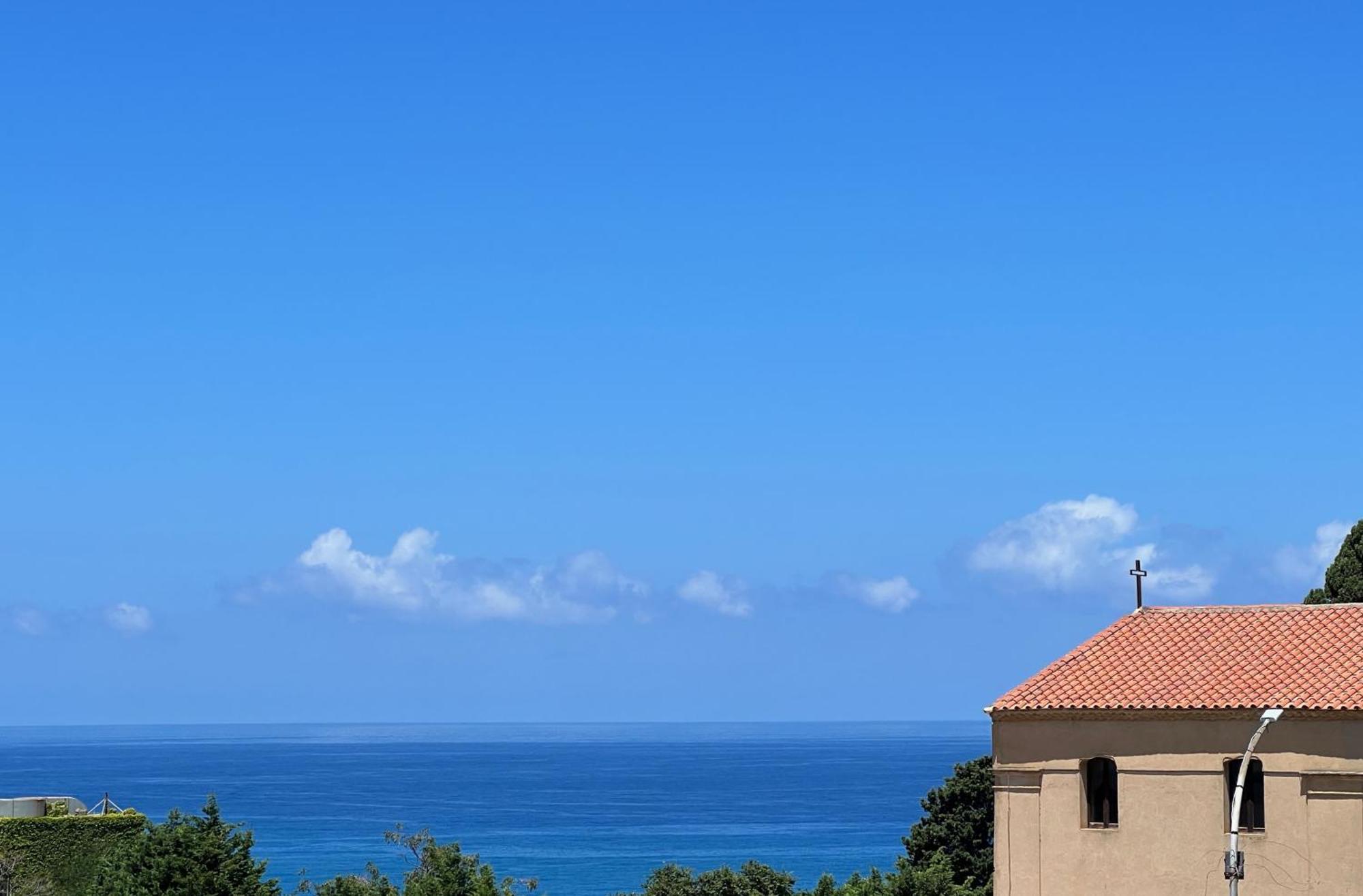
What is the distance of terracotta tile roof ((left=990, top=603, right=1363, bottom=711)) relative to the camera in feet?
115

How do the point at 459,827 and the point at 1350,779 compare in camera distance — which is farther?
the point at 459,827

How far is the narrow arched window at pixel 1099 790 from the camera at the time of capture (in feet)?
119

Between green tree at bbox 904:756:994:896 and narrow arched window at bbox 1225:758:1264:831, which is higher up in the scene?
narrow arched window at bbox 1225:758:1264:831

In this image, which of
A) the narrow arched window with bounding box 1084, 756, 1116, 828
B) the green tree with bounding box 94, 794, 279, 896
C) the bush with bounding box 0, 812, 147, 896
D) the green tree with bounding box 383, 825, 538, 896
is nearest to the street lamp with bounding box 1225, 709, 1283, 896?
the narrow arched window with bounding box 1084, 756, 1116, 828

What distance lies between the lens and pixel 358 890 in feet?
139

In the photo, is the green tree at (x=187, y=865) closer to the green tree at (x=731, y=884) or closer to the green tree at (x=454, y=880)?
the green tree at (x=454, y=880)

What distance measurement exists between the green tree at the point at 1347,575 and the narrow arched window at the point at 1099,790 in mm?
16544

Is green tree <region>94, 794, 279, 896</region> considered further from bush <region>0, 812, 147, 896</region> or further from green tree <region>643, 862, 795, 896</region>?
green tree <region>643, 862, 795, 896</region>

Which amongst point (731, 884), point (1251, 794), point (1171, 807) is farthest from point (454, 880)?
point (1251, 794)

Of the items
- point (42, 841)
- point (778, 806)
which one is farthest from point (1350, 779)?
point (778, 806)

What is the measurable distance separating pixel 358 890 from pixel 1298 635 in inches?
844

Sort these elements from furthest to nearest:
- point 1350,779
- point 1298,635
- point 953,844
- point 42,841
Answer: point 953,844 < point 42,841 < point 1298,635 < point 1350,779

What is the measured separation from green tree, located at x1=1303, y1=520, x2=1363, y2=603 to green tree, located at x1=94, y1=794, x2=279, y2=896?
2913cm

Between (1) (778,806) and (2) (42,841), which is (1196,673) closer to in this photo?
(2) (42,841)
